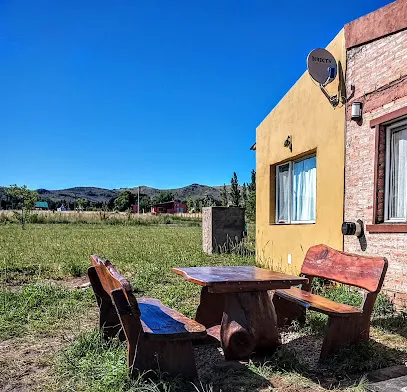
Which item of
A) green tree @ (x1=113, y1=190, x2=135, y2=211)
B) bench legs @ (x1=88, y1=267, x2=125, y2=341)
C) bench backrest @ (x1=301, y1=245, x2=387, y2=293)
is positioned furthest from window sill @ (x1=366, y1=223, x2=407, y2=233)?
green tree @ (x1=113, y1=190, x2=135, y2=211)

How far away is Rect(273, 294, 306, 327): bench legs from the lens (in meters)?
4.32

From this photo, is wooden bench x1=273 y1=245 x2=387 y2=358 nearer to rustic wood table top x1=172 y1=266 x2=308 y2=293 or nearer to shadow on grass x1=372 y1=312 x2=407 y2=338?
rustic wood table top x1=172 y1=266 x2=308 y2=293

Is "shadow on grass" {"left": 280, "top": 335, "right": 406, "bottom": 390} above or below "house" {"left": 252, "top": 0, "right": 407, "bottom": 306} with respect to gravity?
below

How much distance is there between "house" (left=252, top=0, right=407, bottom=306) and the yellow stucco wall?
0.02m

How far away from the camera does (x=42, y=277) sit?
23.9 feet

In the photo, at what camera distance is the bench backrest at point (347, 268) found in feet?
11.6

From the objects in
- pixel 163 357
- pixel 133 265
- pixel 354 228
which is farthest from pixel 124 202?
pixel 163 357

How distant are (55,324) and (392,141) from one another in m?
4.70

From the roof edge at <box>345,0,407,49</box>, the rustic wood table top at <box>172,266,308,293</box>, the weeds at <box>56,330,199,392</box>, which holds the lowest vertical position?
the weeds at <box>56,330,199,392</box>

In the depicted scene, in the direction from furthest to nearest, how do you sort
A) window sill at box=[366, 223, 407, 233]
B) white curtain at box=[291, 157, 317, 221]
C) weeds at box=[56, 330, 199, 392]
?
white curtain at box=[291, 157, 317, 221] → window sill at box=[366, 223, 407, 233] → weeds at box=[56, 330, 199, 392]

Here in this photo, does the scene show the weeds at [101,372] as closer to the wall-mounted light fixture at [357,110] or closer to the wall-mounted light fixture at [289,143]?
the wall-mounted light fixture at [357,110]

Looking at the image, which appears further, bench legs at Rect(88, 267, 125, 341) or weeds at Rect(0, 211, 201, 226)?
weeds at Rect(0, 211, 201, 226)

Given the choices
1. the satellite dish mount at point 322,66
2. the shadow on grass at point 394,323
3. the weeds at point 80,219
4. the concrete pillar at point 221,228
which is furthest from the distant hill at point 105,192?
the shadow on grass at point 394,323

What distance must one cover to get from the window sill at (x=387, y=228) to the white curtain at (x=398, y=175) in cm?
20
